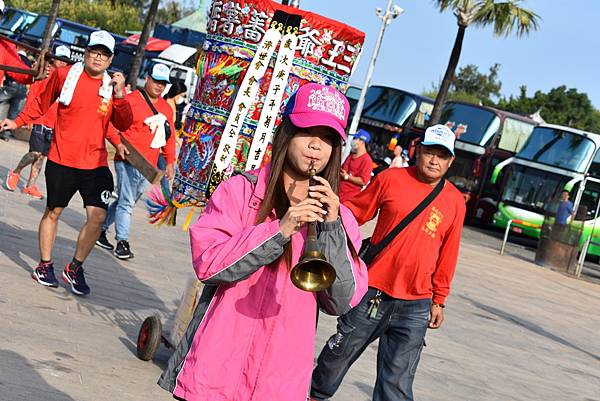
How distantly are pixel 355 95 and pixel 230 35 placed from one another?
3593cm

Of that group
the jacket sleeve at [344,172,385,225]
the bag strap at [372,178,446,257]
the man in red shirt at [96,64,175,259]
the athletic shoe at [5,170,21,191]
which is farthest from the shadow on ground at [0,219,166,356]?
the athletic shoe at [5,170,21,191]

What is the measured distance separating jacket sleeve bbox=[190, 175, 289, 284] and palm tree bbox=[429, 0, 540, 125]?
27496mm

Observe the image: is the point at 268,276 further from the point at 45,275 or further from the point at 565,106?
the point at 565,106

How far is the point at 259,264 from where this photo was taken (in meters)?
3.37

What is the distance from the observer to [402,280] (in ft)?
20.0

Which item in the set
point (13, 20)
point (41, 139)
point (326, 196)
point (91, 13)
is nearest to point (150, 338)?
point (326, 196)

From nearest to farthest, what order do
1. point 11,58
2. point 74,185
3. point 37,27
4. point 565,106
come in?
point 74,185, point 11,58, point 37,27, point 565,106

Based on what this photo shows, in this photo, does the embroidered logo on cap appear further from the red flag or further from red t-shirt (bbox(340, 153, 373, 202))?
red t-shirt (bbox(340, 153, 373, 202))

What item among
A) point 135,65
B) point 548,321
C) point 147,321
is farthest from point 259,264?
point 135,65

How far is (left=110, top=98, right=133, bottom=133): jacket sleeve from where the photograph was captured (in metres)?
8.23

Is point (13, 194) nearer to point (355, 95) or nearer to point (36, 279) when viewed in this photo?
point (36, 279)

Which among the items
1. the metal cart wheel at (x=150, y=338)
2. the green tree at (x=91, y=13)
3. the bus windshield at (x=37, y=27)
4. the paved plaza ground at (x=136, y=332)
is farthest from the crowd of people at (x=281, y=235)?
the green tree at (x=91, y=13)

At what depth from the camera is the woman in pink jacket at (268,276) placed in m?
3.42

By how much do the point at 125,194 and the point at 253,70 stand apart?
386 centimetres
